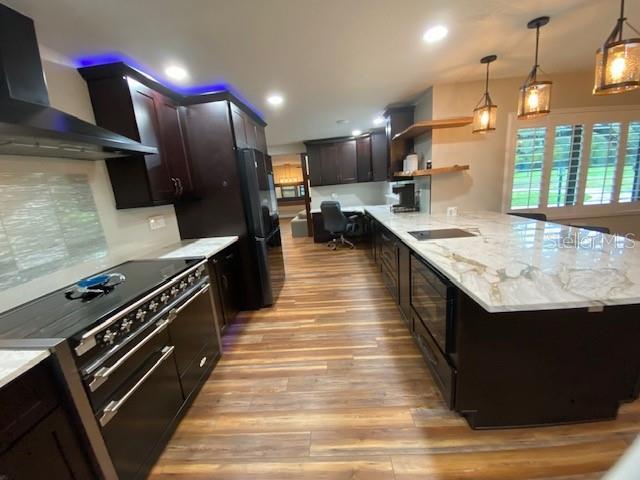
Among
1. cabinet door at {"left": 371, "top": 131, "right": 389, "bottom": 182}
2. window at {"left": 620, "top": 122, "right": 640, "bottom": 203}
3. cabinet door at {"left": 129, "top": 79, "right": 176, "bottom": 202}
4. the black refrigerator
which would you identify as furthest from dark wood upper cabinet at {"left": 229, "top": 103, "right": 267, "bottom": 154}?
A: window at {"left": 620, "top": 122, "right": 640, "bottom": 203}

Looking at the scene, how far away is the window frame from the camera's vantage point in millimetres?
2930

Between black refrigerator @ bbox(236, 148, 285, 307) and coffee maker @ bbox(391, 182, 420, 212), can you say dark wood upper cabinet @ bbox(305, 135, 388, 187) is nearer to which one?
coffee maker @ bbox(391, 182, 420, 212)

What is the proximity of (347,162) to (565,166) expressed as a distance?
3730mm

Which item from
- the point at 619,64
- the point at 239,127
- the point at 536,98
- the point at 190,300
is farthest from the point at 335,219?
the point at 619,64

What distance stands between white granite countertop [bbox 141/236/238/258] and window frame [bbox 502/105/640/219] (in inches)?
134

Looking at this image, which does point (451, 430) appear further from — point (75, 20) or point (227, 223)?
point (75, 20)

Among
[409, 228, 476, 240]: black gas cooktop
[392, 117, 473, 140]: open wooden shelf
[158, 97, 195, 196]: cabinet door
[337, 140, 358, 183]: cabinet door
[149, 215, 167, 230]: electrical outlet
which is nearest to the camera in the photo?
[409, 228, 476, 240]: black gas cooktop

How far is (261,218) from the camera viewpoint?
2.79 metres

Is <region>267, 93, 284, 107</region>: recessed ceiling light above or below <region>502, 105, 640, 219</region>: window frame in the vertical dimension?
above

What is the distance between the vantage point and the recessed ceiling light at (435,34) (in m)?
1.80

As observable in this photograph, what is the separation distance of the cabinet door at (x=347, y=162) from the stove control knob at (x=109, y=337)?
5275 mm

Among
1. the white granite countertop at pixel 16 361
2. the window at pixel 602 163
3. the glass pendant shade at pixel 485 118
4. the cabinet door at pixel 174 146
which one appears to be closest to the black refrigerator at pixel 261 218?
the cabinet door at pixel 174 146

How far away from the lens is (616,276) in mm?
1152

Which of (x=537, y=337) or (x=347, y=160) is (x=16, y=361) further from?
(x=347, y=160)
